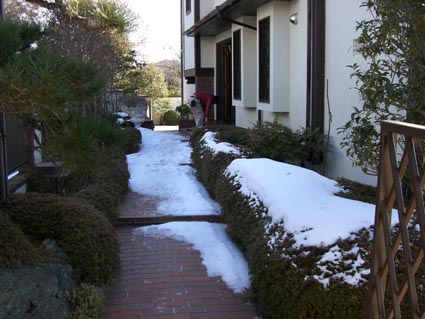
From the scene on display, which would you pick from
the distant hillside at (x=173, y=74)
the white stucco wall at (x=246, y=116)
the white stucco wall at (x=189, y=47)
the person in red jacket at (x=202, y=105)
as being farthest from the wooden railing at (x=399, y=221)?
the distant hillside at (x=173, y=74)

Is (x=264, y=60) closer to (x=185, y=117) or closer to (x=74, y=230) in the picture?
(x=74, y=230)

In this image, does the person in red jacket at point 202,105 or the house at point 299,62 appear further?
the person in red jacket at point 202,105

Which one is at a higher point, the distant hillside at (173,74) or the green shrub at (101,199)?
the distant hillside at (173,74)

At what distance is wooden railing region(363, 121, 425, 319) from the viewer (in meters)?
1.86

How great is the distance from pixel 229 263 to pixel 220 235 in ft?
2.63

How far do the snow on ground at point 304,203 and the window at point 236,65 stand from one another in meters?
5.65

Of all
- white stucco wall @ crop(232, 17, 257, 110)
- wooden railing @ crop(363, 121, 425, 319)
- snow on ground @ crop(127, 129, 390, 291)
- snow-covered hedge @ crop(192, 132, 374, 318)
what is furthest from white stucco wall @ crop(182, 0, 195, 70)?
wooden railing @ crop(363, 121, 425, 319)

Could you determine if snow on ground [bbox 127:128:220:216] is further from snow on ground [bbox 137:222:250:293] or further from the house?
the house

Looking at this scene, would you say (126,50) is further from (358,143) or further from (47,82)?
(47,82)

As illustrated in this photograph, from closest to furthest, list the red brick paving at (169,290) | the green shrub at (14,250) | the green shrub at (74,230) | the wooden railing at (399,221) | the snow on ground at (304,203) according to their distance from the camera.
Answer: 1. the wooden railing at (399,221)
2. the green shrub at (14,250)
3. the snow on ground at (304,203)
4. the green shrub at (74,230)
5. the red brick paving at (169,290)

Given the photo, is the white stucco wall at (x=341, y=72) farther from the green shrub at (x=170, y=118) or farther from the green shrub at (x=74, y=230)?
the green shrub at (x=170, y=118)

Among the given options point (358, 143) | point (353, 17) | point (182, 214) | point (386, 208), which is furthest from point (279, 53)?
point (386, 208)

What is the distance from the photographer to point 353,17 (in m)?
5.72

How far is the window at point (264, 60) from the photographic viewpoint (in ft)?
27.6
